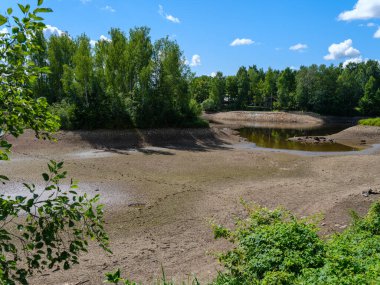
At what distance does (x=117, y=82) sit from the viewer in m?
38.0

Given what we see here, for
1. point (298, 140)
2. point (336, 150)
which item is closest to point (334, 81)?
point (298, 140)

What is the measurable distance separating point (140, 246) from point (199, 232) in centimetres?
236

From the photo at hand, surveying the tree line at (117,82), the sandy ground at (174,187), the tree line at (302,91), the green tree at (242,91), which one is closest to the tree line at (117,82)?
the tree line at (117,82)

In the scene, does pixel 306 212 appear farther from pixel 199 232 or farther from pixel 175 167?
pixel 175 167

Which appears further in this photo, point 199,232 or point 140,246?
point 199,232

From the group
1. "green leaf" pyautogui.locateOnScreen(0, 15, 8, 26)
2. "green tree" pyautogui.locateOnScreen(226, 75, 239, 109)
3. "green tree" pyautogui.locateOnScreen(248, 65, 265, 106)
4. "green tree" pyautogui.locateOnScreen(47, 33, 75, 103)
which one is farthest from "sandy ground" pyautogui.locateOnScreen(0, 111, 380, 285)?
"green tree" pyautogui.locateOnScreen(248, 65, 265, 106)

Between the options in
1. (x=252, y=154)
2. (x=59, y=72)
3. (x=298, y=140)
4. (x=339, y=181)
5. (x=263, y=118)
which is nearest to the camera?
(x=339, y=181)

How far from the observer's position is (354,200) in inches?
599

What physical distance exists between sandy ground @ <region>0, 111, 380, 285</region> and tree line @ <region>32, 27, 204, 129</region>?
2714mm

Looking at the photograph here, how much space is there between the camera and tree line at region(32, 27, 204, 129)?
3488cm

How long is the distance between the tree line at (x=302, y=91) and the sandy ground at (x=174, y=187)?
55.2 metres

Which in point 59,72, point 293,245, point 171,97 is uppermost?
point 59,72

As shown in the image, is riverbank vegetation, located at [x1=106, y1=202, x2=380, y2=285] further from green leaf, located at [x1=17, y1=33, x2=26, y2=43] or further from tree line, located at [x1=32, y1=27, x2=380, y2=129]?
tree line, located at [x1=32, y1=27, x2=380, y2=129]

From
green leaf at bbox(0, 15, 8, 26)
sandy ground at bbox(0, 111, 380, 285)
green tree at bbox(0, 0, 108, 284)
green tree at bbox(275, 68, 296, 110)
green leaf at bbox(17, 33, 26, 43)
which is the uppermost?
green tree at bbox(275, 68, 296, 110)
